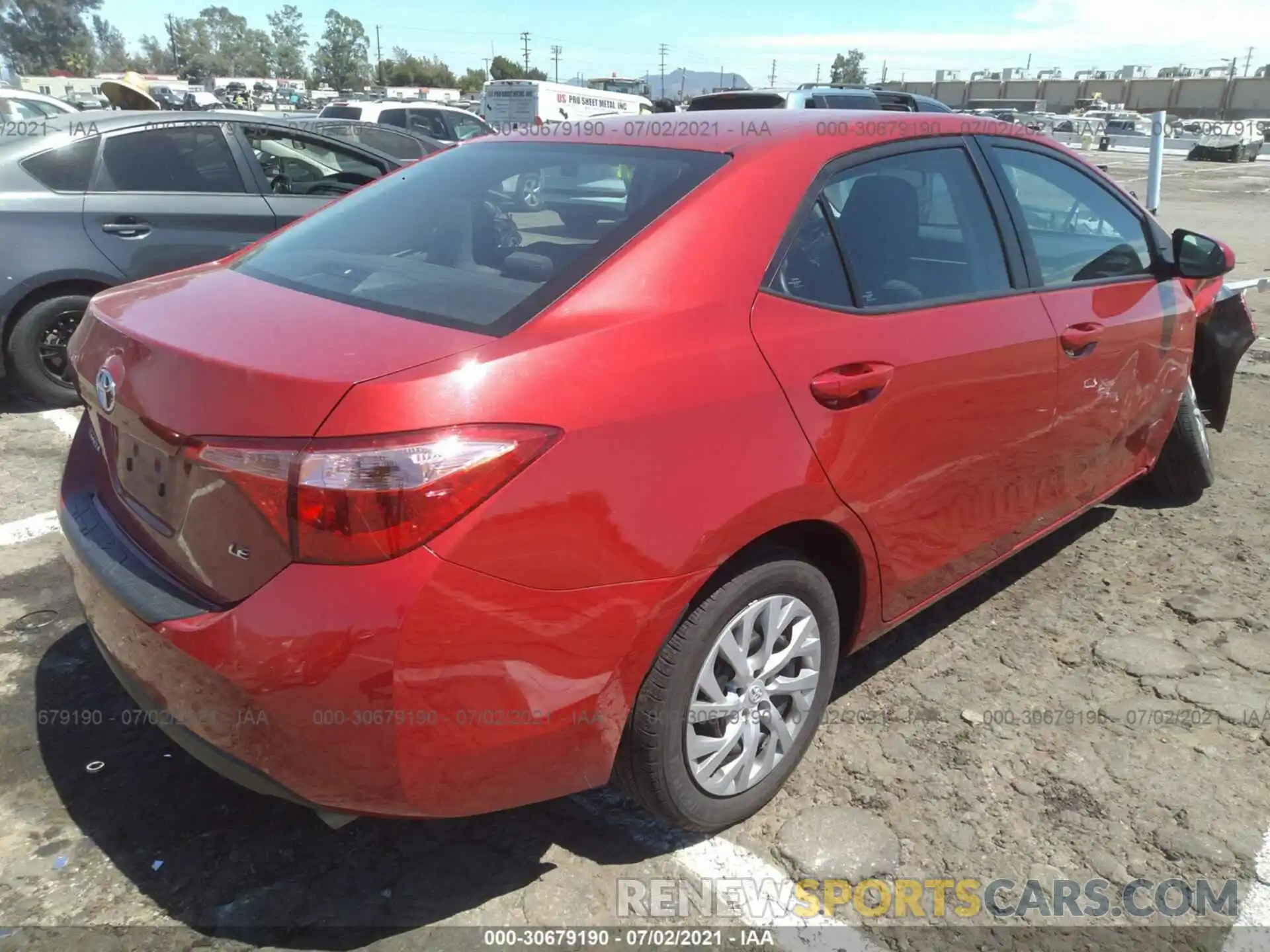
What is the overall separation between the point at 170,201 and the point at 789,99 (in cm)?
965

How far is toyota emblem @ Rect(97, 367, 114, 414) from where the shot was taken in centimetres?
210

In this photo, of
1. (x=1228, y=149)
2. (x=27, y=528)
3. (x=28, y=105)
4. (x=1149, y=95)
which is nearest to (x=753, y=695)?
(x=27, y=528)

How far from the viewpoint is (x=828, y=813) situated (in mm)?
2521

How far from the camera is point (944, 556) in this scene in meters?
2.80

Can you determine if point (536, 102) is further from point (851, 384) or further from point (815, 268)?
point (851, 384)

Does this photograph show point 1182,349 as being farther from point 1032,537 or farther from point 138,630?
point 138,630

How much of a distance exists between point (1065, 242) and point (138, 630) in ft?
10.1

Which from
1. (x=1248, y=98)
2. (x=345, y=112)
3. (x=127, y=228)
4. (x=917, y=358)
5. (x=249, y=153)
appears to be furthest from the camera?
(x=1248, y=98)

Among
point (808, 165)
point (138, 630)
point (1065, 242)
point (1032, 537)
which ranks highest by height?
point (808, 165)

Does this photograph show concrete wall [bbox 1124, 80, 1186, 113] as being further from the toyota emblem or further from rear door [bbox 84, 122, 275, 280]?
the toyota emblem

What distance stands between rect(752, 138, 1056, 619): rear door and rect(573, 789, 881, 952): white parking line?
2.56 ft

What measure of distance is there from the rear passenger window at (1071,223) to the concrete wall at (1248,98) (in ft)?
325

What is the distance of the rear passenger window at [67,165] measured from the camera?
5.29m

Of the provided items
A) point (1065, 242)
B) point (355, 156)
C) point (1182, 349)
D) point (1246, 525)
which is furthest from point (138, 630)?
point (355, 156)
